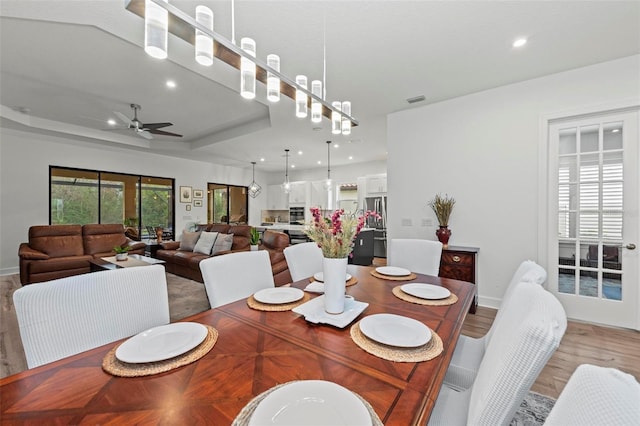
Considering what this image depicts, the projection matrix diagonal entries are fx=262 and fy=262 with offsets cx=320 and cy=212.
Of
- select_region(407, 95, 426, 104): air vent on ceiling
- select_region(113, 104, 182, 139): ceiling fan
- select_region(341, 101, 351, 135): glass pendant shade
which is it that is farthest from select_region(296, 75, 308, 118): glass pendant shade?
select_region(113, 104, 182, 139): ceiling fan

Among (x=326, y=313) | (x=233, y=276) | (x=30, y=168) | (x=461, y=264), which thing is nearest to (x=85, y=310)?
(x=233, y=276)

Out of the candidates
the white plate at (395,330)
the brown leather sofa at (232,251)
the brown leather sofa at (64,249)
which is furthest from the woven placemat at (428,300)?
the brown leather sofa at (64,249)

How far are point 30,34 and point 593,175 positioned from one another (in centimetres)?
573

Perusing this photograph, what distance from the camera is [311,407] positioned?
0.66 m

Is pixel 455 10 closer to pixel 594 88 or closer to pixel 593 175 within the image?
pixel 594 88

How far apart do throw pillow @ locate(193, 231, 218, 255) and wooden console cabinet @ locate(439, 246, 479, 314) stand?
3.87m

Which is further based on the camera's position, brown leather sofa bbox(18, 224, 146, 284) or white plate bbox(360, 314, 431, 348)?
brown leather sofa bbox(18, 224, 146, 284)

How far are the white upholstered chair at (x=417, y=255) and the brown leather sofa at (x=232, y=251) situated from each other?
69.4 inches

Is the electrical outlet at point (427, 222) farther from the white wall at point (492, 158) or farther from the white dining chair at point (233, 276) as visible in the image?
the white dining chair at point (233, 276)

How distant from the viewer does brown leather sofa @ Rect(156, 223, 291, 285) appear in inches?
151

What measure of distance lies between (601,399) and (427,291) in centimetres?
118

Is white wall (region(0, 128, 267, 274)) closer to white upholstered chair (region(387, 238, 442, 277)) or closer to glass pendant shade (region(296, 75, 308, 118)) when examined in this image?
glass pendant shade (region(296, 75, 308, 118))

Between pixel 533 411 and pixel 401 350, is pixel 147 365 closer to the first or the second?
pixel 401 350

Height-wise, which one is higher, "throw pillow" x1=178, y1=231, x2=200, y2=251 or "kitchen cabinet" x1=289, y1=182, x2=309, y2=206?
"kitchen cabinet" x1=289, y1=182, x2=309, y2=206
